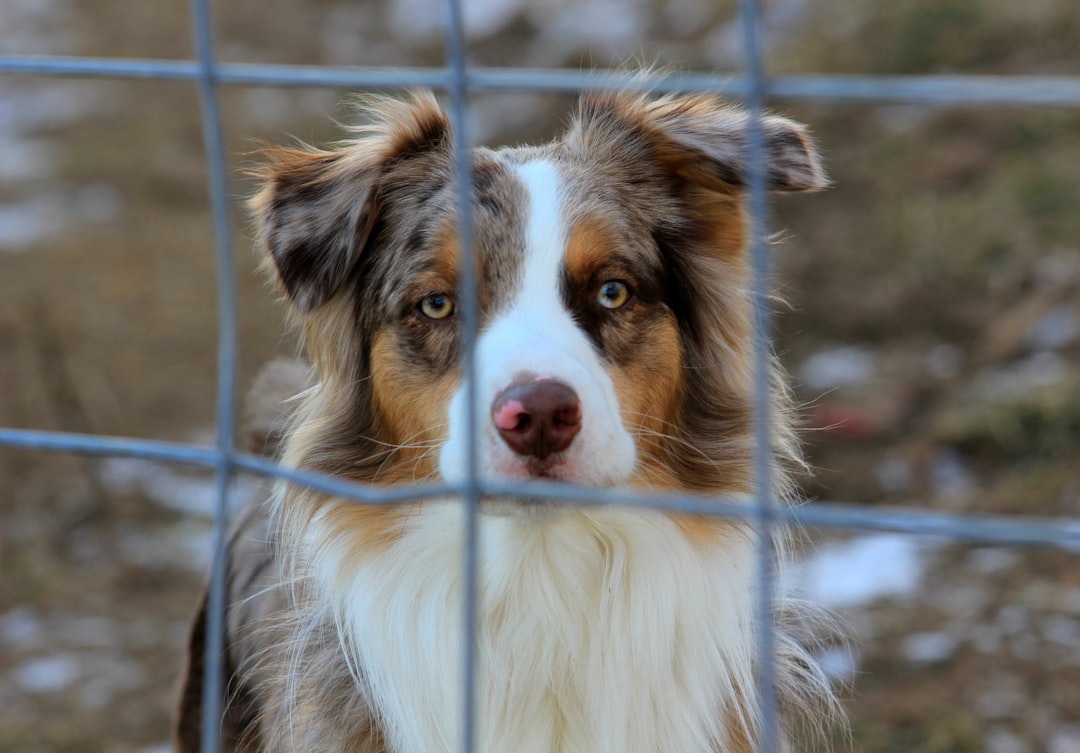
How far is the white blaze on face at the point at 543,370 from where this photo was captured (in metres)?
2.27

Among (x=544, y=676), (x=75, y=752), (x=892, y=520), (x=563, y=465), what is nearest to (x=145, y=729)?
(x=75, y=752)

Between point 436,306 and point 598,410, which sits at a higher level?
point 436,306

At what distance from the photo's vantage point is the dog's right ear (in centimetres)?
279

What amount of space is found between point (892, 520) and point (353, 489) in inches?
28.1

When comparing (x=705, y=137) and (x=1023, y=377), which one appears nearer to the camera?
(x=705, y=137)

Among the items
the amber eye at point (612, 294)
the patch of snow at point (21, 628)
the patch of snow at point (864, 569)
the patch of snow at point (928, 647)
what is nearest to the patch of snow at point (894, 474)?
the patch of snow at point (864, 569)

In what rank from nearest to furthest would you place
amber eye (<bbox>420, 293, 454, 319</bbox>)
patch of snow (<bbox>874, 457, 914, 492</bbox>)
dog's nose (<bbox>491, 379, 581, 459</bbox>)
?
dog's nose (<bbox>491, 379, 581, 459</bbox>) < amber eye (<bbox>420, 293, 454, 319</bbox>) < patch of snow (<bbox>874, 457, 914, 492</bbox>)

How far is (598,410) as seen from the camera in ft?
7.60

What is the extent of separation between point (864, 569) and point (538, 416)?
2921 millimetres

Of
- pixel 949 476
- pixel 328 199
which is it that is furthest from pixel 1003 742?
pixel 328 199

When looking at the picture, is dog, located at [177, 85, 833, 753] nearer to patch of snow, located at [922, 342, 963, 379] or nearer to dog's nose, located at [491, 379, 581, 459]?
dog's nose, located at [491, 379, 581, 459]

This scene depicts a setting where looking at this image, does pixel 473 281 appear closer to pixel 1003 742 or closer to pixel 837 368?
pixel 1003 742

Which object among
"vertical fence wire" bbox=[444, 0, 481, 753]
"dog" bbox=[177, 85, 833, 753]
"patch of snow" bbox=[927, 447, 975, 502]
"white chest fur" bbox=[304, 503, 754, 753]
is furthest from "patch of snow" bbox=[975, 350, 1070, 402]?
"vertical fence wire" bbox=[444, 0, 481, 753]

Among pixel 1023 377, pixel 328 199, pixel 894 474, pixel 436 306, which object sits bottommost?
pixel 894 474
